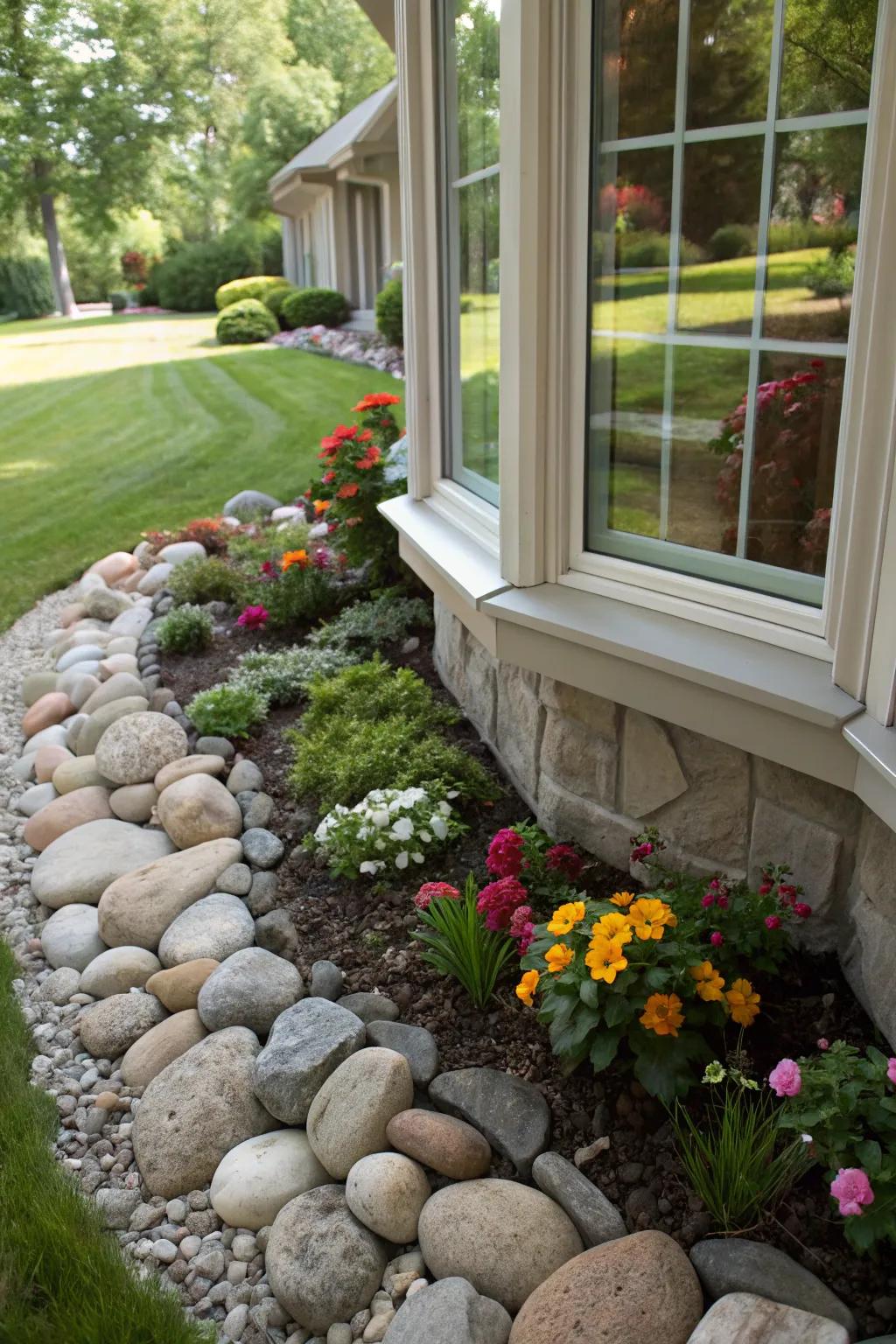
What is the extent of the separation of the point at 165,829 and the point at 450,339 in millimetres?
1898

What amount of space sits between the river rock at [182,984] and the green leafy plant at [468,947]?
2.01ft

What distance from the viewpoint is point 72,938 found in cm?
313

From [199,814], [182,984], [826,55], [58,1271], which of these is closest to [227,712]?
[199,814]

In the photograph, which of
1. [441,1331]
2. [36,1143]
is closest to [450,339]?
[36,1143]

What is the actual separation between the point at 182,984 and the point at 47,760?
5.66 feet

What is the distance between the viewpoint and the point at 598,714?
8.95 feet

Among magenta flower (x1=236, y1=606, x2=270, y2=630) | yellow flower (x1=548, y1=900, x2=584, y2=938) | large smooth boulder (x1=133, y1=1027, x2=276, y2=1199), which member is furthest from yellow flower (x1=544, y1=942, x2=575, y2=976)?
magenta flower (x1=236, y1=606, x2=270, y2=630)

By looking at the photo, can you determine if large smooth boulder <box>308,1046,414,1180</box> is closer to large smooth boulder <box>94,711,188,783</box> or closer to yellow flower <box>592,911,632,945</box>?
yellow flower <box>592,911,632,945</box>

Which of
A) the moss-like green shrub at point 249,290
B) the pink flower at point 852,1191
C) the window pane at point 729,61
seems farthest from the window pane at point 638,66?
the moss-like green shrub at point 249,290

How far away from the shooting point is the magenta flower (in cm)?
486

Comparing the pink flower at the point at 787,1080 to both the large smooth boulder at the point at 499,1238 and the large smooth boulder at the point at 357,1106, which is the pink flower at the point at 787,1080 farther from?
the large smooth boulder at the point at 357,1106

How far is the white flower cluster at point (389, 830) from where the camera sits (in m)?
2.99

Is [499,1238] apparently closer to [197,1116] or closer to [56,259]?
[197,1116]

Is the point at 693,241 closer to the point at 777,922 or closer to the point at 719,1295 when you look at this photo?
the point at 777,922
